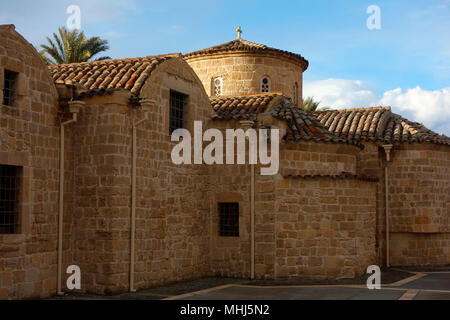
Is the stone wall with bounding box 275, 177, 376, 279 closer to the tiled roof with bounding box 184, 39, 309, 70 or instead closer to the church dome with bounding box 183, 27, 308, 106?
the church dome with bounding box 183, 27, 308, 106

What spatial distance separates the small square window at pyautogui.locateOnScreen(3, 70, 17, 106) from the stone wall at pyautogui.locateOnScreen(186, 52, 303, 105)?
36.4 feet

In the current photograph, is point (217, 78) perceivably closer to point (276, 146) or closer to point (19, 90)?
point (276, 146)

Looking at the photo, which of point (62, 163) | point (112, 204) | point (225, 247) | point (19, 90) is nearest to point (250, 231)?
point (225, 247)

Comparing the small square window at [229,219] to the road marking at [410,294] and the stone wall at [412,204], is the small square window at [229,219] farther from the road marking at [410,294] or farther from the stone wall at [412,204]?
the stone wall at [412,204]

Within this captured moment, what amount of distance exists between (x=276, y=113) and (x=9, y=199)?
8219mm

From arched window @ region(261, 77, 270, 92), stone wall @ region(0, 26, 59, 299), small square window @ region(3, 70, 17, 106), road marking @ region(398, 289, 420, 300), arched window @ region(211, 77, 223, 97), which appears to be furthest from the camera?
arched window @ region(211, 77, 223, 97)

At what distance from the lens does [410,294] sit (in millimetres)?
13227

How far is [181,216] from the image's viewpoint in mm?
15164

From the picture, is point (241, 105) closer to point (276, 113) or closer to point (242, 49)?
point (276, 113)

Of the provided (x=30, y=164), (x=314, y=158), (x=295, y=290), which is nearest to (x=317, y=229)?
(x=314, y=158)

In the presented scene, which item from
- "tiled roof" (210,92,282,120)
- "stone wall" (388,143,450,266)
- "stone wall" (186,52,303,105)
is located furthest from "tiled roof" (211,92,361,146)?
"stone wall" (388,143,450,266)

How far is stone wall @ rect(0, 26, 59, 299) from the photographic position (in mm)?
11406
